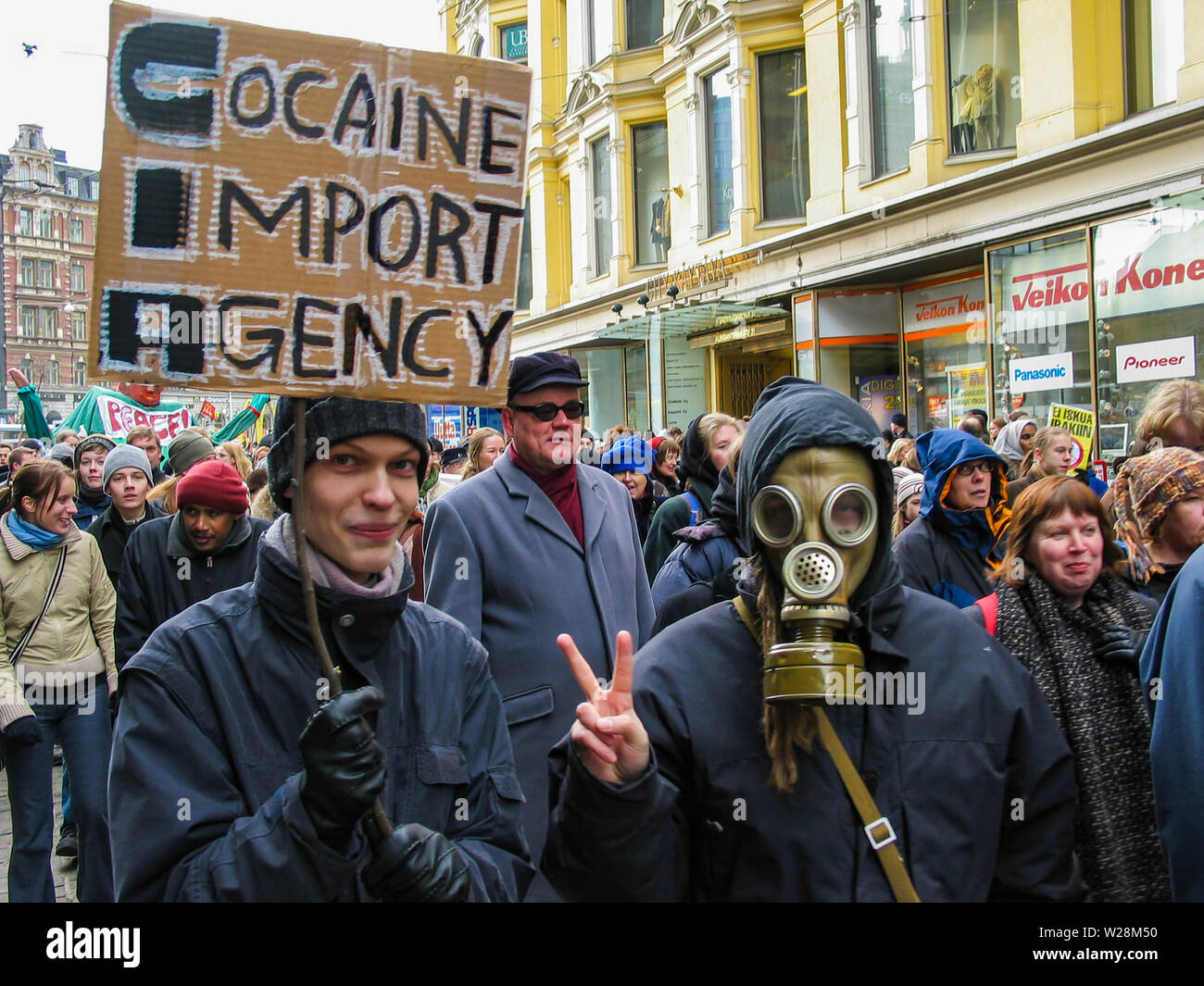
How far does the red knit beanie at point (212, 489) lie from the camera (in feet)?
14.5

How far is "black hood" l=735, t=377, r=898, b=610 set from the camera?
198cm

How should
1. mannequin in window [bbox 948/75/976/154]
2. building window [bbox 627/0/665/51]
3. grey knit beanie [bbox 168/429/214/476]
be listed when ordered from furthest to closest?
1. building window [bbox 627/0/665/51]
2. mannequin in window [bbox 948/75/976/154]
3. grey knit beanie [bbox 168/429/214/476]

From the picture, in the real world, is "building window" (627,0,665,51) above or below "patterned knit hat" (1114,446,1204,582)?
above

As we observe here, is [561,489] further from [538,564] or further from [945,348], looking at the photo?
[945,348]

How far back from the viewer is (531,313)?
27500mm

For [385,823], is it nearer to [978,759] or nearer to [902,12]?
[978,759]

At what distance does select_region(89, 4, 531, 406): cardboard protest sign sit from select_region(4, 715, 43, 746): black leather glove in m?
3.13

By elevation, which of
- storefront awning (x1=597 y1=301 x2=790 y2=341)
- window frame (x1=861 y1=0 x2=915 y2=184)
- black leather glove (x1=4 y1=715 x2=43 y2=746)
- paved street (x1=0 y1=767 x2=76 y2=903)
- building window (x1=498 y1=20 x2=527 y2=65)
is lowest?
paved street (x1=0 y1=767 x2=76 y2=903)

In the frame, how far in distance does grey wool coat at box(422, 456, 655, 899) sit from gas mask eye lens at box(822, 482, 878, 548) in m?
1.67

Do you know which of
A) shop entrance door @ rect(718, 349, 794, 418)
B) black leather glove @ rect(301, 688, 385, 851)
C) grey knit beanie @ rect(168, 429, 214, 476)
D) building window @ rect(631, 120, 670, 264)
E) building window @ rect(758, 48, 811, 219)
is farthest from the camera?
building window @ rect(631, 120, 670, 264)

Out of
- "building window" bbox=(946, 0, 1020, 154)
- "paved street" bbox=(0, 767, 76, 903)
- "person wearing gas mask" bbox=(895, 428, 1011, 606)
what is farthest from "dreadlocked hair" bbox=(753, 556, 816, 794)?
"building window" bbox=(946, 0, 1020, 154)

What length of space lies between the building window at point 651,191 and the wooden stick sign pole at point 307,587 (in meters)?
20.6

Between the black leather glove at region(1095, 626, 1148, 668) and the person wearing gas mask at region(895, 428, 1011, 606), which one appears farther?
the person wearing gas mask at region(895, 428, 1011, 606)

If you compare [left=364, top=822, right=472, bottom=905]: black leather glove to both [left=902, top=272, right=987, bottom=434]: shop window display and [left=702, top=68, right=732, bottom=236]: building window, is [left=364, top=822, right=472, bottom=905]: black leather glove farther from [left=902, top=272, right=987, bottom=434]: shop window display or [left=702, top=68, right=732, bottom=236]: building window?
[left=702, top=68, right=732, bottom=236]: building window
